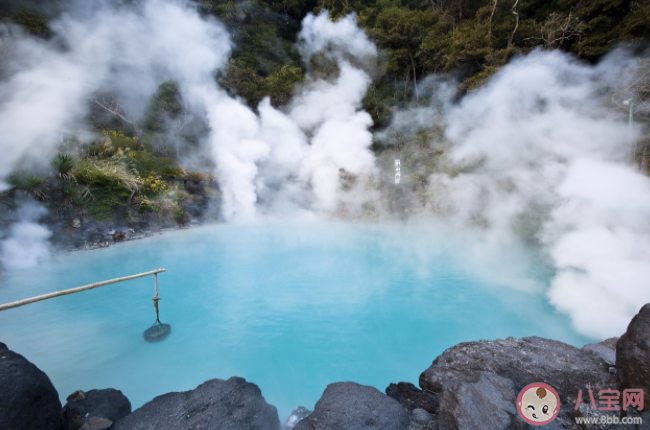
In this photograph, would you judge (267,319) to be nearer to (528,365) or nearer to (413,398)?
(413,398)

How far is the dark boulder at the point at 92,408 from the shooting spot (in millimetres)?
1760

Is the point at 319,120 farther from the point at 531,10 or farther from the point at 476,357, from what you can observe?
the point at 476,357

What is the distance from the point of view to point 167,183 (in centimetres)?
928

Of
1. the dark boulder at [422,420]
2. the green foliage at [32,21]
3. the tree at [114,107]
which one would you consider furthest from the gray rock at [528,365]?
the green foliage at [32,21]

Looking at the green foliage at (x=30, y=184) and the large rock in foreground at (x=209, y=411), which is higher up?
the green foliage at (x=30, y=184)

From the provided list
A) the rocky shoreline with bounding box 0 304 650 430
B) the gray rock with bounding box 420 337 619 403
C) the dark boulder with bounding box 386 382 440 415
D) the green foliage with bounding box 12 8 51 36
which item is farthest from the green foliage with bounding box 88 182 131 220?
the gray rock with bounding box 420 337 619 403

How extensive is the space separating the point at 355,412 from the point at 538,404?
1.07 meters

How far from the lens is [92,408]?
6.11 feet

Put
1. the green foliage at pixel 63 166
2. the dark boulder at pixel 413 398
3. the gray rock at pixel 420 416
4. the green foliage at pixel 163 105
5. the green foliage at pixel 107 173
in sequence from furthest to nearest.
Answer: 1. the green foliage at pixel 163 105
2. the green foliage at pixel 107 173
3. the green foliage at pixel 63 166
4. the dark boulder at pixel 413 398
5. the gray rock at pixel 420 416

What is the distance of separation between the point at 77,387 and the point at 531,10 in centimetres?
1670

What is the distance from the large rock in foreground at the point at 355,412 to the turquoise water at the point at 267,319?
0.81 m

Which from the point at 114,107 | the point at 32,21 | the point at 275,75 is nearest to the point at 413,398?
the point at 114,107

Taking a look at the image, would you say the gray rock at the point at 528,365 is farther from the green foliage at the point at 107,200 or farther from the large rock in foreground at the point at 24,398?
the green foliage at the point at 107,200

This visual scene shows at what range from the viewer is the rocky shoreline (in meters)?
1.49
